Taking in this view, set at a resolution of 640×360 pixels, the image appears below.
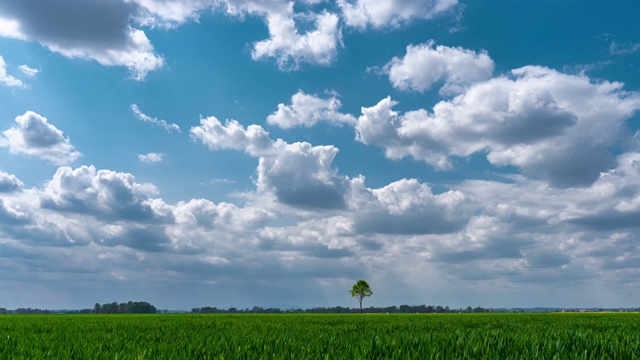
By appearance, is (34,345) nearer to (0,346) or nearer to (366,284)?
(0,346)

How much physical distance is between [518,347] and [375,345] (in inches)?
Answer: 114

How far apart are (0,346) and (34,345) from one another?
2.67ft

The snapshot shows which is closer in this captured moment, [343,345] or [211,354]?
[211,354]

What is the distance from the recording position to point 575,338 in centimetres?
1153

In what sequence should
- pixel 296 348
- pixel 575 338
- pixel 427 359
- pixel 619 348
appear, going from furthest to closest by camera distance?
pixel 575 338, pixel 296 348, pixel 619 348, pixel 427 359

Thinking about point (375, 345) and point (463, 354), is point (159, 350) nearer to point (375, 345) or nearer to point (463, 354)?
point (375, 345)

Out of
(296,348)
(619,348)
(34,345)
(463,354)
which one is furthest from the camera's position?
(34,345)

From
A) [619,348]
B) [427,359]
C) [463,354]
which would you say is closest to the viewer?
[427,359]

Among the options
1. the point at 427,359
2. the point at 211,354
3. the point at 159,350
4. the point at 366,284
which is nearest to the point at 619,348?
the point at 427,359

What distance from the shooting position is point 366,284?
158m

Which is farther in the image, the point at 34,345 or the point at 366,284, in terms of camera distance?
the point at 366,284

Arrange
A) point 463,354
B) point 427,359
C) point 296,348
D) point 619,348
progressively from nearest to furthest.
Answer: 1. point 427,359
2. point 463,354
3. point 619,348
4. point 296,348

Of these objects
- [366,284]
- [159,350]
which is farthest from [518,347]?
[366,284]

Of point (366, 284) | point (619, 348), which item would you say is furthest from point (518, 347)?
point (366, 284)
